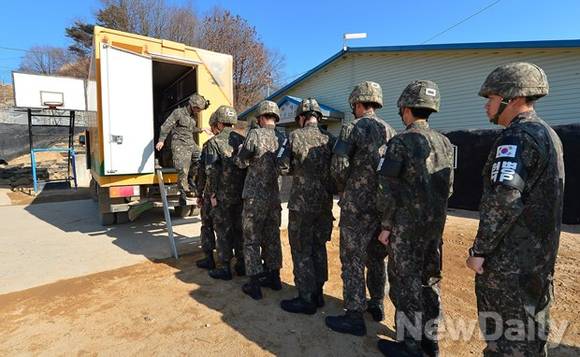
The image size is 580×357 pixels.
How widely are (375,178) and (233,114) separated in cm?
211

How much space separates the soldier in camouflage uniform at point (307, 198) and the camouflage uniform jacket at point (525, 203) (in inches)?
60.2

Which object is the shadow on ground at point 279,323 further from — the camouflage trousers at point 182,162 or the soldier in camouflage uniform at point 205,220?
the camouflage trousers at point 182,162

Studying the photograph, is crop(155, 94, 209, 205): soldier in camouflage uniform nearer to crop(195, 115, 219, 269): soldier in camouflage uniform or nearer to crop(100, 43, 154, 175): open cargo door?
crop(100, 43, 154, 175): open cargo door

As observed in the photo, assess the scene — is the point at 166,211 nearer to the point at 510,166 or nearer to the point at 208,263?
the point at 208,263

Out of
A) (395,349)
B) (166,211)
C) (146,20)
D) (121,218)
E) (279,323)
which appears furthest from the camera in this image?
(146,20)

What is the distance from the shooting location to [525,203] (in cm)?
178

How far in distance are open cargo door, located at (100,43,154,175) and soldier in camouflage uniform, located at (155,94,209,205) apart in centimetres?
37

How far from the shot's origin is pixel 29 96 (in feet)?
37.0

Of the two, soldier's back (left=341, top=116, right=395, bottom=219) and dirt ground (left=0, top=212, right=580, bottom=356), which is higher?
soldier's back (left=341, top=116, right=395, bottom=219)

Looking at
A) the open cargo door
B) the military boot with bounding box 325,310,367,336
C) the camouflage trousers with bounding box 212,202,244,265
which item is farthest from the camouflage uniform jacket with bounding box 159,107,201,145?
the military boot with bounding box 325,310,367,336

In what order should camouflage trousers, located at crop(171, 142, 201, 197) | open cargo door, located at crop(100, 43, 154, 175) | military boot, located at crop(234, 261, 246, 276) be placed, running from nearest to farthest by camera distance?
military boot, located at crop(234, 261, 246, 276) → open cargo door, located at crop(100, 43, 154, 175) → camouflage trousers, located at crop(171, 142, 201, 197)

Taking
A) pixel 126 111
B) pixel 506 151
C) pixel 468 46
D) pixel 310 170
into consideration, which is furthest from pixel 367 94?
pixel 468 46

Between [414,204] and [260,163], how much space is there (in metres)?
1.69

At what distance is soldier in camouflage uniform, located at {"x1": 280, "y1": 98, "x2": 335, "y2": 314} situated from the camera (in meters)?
3.13
